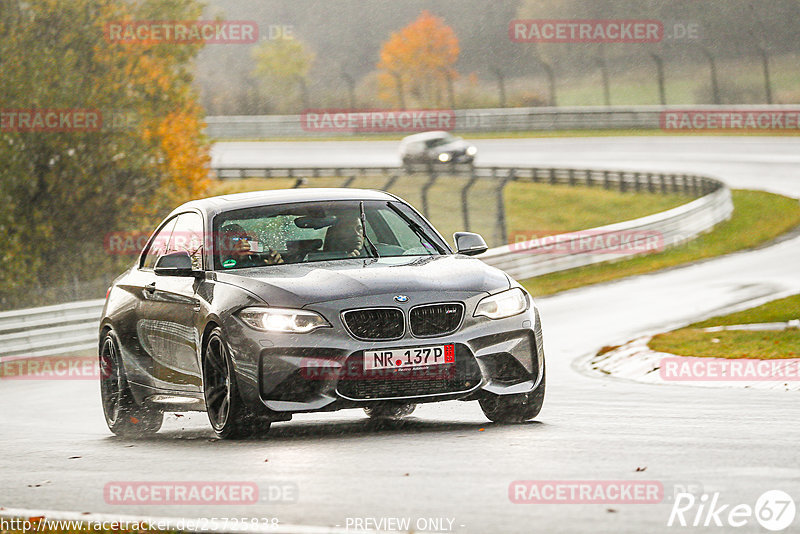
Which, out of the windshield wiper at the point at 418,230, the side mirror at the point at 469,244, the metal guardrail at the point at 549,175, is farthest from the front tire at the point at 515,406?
the metal guardrail at the point at 549,175

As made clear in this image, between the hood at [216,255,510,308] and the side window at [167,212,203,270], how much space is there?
58 centimetres

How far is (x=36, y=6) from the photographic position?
3303 centimetres

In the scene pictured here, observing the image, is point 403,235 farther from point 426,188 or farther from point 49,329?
point 426,188

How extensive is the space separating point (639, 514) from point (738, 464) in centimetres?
135

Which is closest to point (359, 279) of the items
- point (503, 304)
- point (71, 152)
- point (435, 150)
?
point (503, 304)

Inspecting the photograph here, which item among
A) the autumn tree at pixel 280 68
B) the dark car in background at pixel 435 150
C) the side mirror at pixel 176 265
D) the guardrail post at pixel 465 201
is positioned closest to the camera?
the side mirror at pixel 176 265

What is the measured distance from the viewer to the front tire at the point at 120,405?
33.9 feet

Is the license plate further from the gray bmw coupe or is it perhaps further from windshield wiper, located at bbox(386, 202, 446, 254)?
windshield wiper, located at bbox(386, 202, 446, 254)

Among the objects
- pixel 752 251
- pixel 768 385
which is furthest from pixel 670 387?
pixel 752 251

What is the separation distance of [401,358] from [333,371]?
412mm

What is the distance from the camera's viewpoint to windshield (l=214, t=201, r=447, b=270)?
30.1 feet

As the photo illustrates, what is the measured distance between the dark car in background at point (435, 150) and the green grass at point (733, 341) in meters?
34.0

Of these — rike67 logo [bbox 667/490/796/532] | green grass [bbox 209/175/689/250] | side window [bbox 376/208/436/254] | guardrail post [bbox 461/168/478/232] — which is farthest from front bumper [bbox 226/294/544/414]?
green grass [bbox 209/175/689/250]

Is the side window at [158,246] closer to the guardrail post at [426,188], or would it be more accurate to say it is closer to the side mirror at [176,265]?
the side mirror at [176,265]
